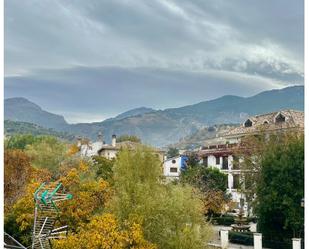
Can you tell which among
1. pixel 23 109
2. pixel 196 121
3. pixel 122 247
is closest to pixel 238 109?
pixel 196 121

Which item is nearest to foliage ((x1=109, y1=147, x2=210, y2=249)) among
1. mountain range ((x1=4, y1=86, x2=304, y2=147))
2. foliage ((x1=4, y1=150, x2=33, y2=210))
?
foliage ((x1=4, y1=150, x2=33, y2=210))

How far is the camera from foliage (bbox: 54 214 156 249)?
768 centimetres

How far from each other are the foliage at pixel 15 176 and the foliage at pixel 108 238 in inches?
210

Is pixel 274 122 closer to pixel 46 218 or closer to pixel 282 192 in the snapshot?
pixel 282 192

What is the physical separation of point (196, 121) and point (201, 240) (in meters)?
159

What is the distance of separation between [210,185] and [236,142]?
13.1 feet

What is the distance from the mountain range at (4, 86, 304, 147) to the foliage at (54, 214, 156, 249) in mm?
122977

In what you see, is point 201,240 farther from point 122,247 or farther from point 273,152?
point 273,152

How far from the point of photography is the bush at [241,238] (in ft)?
40.9

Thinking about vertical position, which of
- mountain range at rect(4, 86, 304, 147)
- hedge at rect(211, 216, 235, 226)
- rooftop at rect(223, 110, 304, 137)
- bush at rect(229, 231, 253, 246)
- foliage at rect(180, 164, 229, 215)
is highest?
mountain range at rect(4, 86, 304, 147)

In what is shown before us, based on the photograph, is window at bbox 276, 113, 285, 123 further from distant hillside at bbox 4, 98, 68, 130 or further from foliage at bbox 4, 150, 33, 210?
distant hillside at bbox 4, 98, 68, 130

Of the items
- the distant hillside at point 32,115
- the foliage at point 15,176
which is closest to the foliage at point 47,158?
the foliage at point 15,176

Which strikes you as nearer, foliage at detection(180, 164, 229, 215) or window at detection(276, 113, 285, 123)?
foliage at detection(180, 164, 229, 215)

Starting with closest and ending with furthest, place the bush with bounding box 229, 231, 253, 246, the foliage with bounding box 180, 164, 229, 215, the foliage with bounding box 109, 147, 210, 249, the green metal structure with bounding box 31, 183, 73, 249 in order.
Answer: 1. the foliage with bounding box 109, 147, 210, 249
2. the green metal structure with bounding box 31, 183, 73, 249
3. the bush with bounding box 229, 231, 253, 246
4. the foliage with bounding box 180, 164, 229, 215
